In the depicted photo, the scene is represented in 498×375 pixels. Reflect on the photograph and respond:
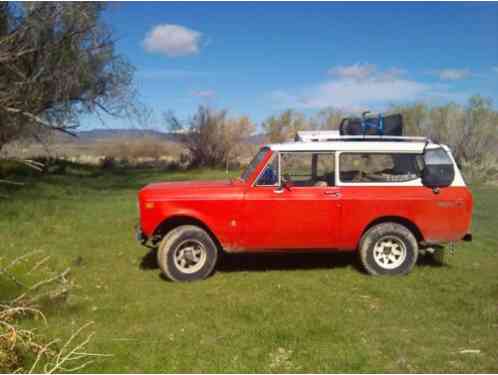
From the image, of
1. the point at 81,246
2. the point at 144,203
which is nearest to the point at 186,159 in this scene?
the point at 81,246

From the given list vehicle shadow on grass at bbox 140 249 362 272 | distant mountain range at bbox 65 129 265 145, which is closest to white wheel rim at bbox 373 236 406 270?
vehicle shadow on grass at bbox 140 249 362 272

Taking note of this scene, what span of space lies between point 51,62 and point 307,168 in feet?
48.9

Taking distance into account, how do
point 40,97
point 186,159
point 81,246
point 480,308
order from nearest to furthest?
point 480,308 < point 81,246 < point 40,97 < point 186,159

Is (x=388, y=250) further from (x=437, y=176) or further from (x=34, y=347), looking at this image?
(x=34, y=347)

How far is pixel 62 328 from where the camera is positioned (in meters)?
5.33

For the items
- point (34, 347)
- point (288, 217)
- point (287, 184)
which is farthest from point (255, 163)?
point (34, 347)

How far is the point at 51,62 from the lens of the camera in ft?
62.5

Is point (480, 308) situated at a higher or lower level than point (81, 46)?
lower

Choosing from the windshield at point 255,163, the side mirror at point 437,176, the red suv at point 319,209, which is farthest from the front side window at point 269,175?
the side mirror at point 437,176

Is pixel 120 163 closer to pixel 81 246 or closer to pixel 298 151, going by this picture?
pixel 81 246

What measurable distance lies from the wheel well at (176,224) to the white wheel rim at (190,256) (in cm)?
26

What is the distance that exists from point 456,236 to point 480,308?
153 centimetres

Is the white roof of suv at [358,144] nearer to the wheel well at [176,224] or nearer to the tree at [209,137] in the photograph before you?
the wheel well at [176,224]

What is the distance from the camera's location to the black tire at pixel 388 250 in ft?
24.0
